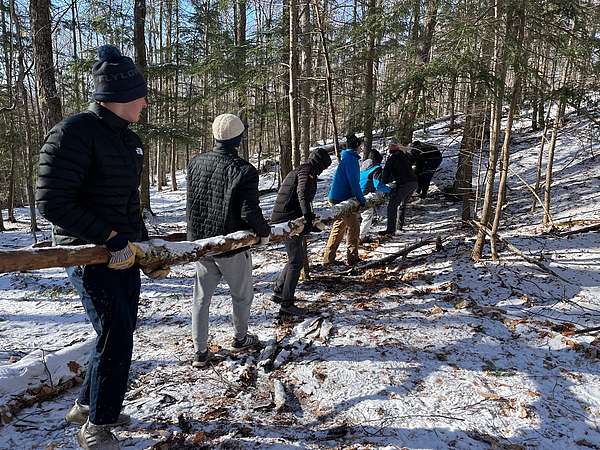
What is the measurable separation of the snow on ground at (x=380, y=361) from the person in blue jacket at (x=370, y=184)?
1.81 m

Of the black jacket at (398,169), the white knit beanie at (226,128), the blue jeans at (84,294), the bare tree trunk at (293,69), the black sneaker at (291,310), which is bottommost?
the black sneaker at (291,310)

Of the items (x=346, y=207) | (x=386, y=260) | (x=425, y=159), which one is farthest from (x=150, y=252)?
(x=425, y=159)

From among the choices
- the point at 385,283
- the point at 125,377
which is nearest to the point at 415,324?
the point at 385,283

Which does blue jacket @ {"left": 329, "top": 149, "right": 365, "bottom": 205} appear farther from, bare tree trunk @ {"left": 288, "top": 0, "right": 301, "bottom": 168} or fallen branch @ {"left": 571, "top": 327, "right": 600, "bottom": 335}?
fallen branch @ {"left": 571, "top": 327, "right": 600, "bottom": 335}

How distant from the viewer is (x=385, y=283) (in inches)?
258

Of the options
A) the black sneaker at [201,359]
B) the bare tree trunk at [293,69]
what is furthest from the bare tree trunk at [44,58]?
the black sneaker at [201,359]

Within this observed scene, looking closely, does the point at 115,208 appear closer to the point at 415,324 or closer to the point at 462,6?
the point at 415,324

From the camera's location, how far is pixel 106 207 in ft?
8.56

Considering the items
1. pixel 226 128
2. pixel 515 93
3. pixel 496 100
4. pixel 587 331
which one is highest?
pixel 515 93

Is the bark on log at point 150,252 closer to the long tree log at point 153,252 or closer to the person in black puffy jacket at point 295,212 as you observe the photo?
the long tree log at point 153,252

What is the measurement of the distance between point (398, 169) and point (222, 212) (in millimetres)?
6129

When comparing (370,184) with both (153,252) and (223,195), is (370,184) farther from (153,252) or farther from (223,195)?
(153,252)

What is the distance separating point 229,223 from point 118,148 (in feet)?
5.23

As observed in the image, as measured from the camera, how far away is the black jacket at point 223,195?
3930 millimetres
